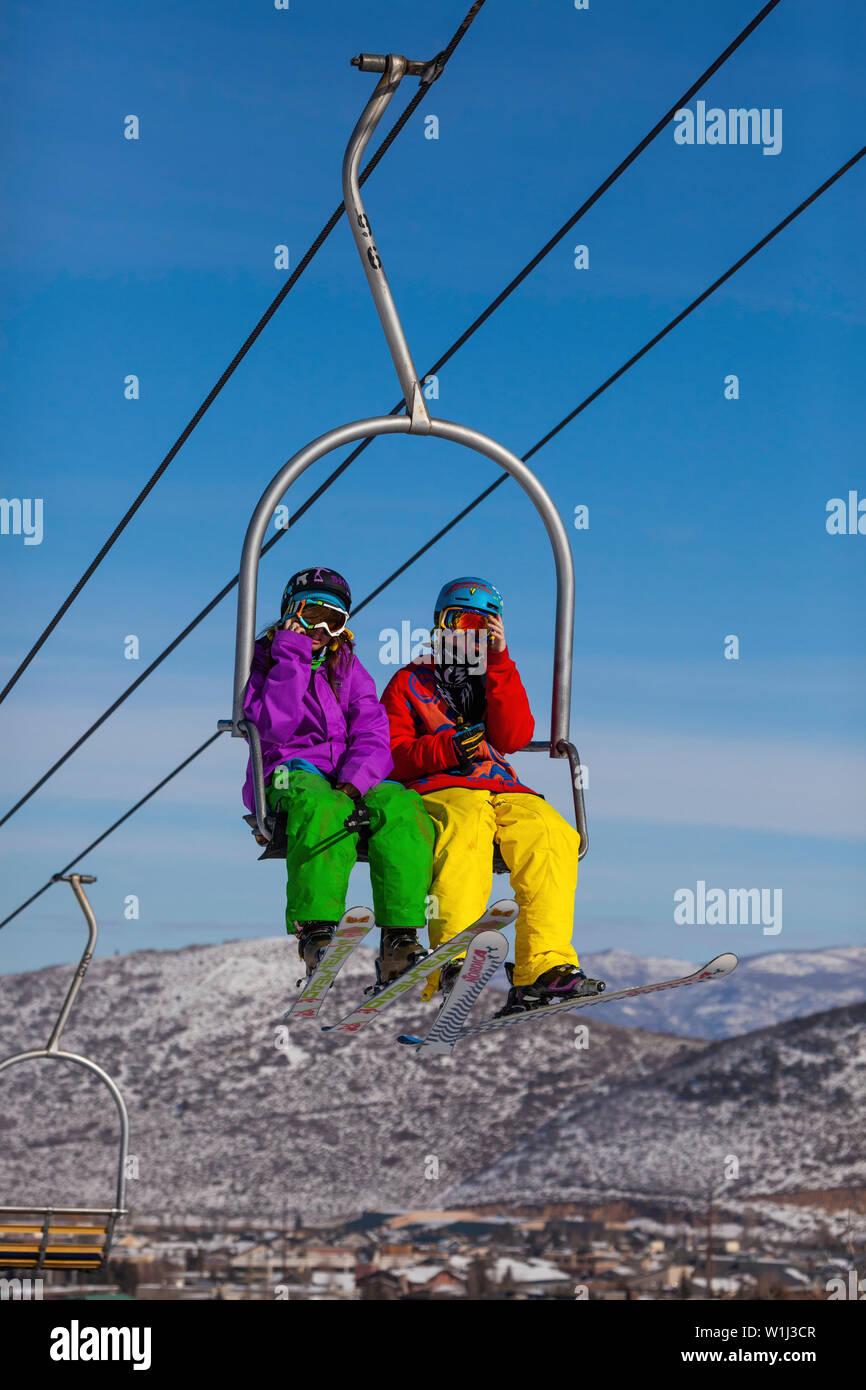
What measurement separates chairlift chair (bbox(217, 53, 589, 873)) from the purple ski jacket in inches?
4.9

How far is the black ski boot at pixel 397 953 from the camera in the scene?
5.20m

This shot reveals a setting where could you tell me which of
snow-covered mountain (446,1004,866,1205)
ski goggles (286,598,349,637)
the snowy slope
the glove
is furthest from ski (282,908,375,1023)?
snow-covered mountain (446,1004,866,1205)

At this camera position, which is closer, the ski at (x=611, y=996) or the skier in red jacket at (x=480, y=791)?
the ski at (x=611, y=996)

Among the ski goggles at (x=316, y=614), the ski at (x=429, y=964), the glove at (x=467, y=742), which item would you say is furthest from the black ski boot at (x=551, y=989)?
the ski goggles at (x=316, y=614)

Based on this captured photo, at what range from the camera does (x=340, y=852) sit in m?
5.16

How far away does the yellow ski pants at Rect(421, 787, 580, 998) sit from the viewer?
5.33 meters

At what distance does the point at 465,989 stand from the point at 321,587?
1.46m

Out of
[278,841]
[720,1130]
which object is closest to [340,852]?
[278,841]

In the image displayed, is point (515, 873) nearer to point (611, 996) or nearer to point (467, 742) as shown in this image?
point (467, 742)

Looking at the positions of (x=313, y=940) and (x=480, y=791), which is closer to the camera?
(x=313, y=940)

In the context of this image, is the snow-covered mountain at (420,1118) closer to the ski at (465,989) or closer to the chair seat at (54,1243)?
the chair seat at (54,1243)

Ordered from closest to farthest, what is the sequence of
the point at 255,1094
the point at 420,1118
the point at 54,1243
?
the point at 54,1243, the point at 420,1118, the point at 255,1094

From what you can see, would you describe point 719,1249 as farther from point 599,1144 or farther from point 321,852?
point 321,852

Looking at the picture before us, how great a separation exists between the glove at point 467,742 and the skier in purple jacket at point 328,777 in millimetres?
252
